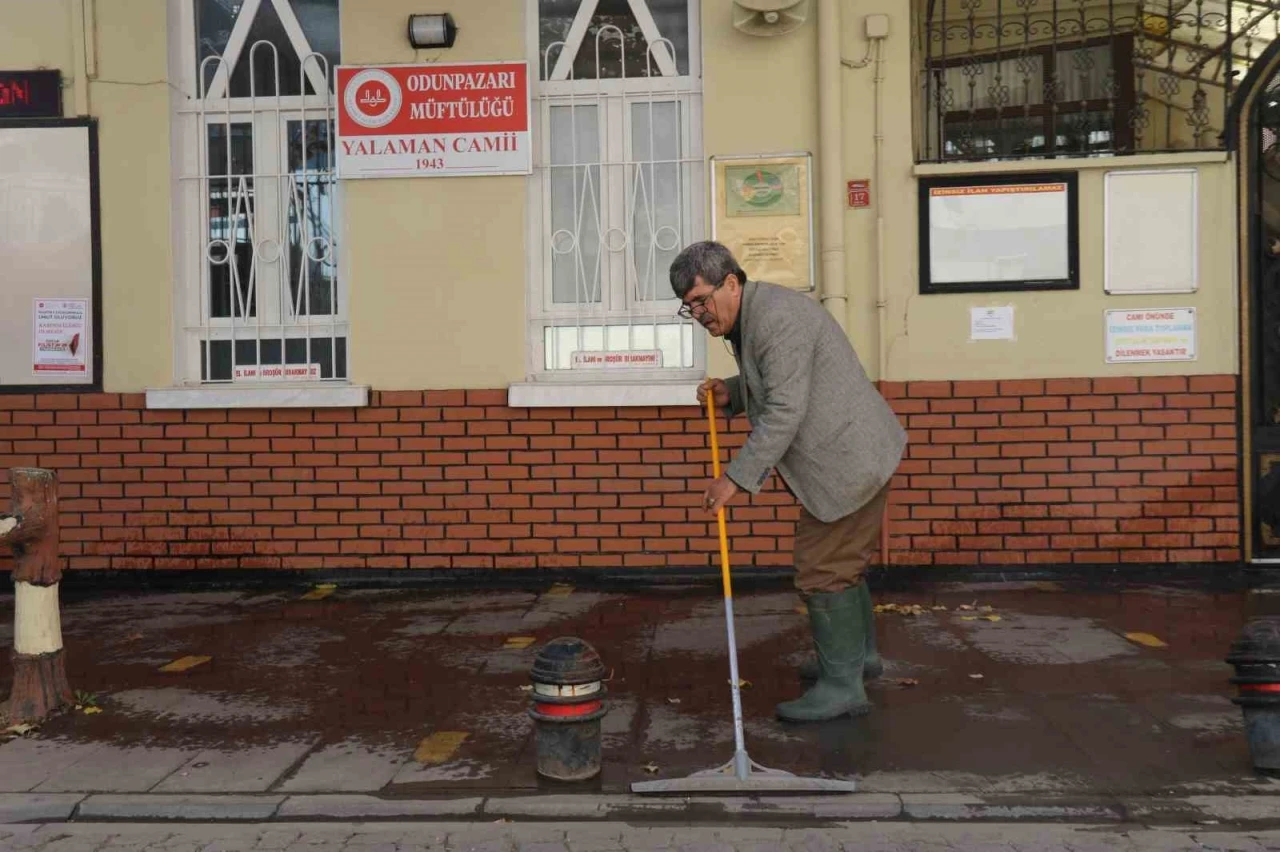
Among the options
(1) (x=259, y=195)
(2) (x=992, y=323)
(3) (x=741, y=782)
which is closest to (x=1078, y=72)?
(2) (x=992, y=323)

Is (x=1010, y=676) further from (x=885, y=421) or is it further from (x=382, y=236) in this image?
(x=382, y=236)

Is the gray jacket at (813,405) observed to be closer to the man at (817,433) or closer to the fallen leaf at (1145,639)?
the man at (817,433)

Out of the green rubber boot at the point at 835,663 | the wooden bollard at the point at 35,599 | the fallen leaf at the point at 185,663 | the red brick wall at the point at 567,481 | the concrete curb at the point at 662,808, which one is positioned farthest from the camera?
the red brick wall at the point at 567,481

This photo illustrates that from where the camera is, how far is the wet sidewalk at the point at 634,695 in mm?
4543

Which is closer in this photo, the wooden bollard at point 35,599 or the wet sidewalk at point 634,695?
the wet sidewalk at point 634,695

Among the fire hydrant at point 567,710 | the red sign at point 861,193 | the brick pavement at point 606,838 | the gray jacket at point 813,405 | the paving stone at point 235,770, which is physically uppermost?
the red sign at point 861,193

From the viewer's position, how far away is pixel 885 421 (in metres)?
5.18

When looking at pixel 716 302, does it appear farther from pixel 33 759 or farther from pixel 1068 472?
pixel 1068 472

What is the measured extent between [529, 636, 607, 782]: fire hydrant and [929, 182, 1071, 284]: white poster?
4235 mm

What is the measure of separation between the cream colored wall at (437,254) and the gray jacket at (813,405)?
125 inches

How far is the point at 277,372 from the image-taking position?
8359 mm

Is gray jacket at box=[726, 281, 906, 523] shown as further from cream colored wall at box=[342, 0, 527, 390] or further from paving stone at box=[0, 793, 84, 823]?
cream colored wall at box=[342, 0, 527, 390]

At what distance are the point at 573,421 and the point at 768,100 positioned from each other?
2.36m

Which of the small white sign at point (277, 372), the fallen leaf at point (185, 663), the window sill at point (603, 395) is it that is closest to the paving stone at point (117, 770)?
the fallen leaf at point (185, 663)
